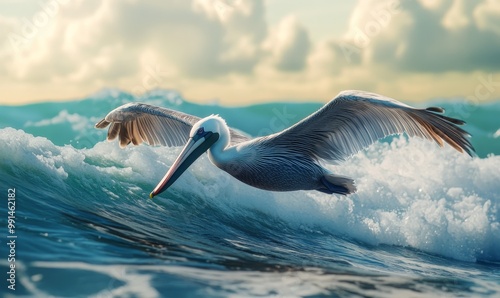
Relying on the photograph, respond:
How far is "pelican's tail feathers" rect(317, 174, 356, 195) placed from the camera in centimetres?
804

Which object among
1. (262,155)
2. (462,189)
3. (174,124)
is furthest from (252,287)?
(462,189)

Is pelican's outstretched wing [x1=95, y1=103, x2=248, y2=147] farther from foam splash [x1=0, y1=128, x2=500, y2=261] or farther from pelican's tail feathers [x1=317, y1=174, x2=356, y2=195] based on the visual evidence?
pelican's tail feathers [x1=317, y1=174, x2=356, y2=195]

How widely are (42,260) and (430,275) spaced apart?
204 inches

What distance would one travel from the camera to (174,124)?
9719 mm

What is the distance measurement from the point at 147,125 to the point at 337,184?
10.3ft

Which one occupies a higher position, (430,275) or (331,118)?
(331,118)

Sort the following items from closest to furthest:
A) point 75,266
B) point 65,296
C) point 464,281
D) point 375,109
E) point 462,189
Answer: point 65,296
point 75,266
point 375,109
point 464,281
point 462,189

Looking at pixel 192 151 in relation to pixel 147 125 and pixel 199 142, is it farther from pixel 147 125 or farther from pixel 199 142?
pixel 147 125

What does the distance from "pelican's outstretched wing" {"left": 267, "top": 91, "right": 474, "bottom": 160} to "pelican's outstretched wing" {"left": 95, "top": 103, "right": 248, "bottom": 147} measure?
1890 mm

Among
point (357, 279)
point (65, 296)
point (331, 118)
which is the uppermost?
point (331, 118)

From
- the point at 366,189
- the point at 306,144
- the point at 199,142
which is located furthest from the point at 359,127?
the point at 366,189

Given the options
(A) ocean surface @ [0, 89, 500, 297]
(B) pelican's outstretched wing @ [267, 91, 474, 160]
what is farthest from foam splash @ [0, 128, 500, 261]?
(B) pelican's outstretched wing @ [267, 91, 474, 160]

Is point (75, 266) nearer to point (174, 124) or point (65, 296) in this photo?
point (65, 296)

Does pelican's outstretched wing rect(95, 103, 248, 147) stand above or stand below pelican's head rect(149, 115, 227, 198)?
above
